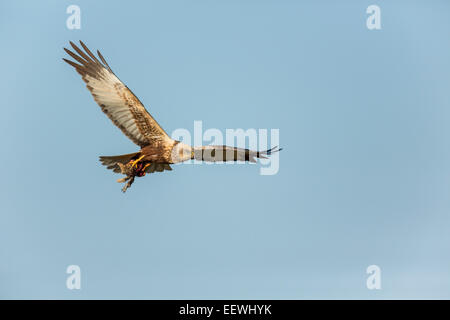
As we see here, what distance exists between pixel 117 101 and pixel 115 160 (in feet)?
5.52

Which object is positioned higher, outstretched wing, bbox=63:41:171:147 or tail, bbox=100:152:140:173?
outstretched wing, bbox=63:41:171:147

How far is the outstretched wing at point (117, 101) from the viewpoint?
47.3 m

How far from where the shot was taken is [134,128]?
4762 cm

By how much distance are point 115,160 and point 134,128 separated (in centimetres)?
108

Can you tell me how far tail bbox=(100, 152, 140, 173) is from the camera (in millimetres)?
47906

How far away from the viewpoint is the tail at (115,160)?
47.9 metres

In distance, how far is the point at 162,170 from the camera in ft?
160

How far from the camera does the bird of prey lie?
155 ft

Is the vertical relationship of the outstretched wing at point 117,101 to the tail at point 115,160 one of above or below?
above

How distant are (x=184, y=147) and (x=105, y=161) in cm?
221

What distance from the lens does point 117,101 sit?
47.4 meters
